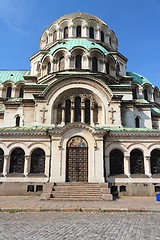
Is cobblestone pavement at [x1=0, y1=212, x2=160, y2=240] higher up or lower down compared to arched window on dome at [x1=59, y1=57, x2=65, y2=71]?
lower down

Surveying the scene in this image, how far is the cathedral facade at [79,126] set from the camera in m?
18.4

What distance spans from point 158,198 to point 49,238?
10129 mm

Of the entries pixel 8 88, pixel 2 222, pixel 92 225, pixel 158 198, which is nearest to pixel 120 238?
pixel 92 225

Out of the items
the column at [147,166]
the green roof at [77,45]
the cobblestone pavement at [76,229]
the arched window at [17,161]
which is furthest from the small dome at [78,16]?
the cobblestone pavement at [76,229]

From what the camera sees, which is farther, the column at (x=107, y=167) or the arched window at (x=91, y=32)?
the arched window at (x=91, y=32)

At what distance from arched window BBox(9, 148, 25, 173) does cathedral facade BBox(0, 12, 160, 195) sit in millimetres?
40

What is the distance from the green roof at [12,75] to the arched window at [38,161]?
15.9 meters

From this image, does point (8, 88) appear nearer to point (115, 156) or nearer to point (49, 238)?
point (115, 156)

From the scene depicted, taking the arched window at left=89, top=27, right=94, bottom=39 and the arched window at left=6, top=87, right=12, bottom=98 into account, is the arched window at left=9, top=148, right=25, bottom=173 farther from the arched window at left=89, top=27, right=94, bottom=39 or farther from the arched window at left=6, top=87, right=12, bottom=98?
the arched window at left=89, top=27, right=94, bottom=39

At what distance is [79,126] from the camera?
19.1 meters

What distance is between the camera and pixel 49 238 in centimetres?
603

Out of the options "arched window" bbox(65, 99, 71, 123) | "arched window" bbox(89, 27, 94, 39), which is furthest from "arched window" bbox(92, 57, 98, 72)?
"arched window" bbox(89, 27, 94, 39)

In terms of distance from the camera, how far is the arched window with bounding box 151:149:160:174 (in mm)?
19212

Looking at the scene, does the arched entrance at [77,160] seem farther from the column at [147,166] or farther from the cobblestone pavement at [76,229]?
the cobblestone pavement at [76,229]
